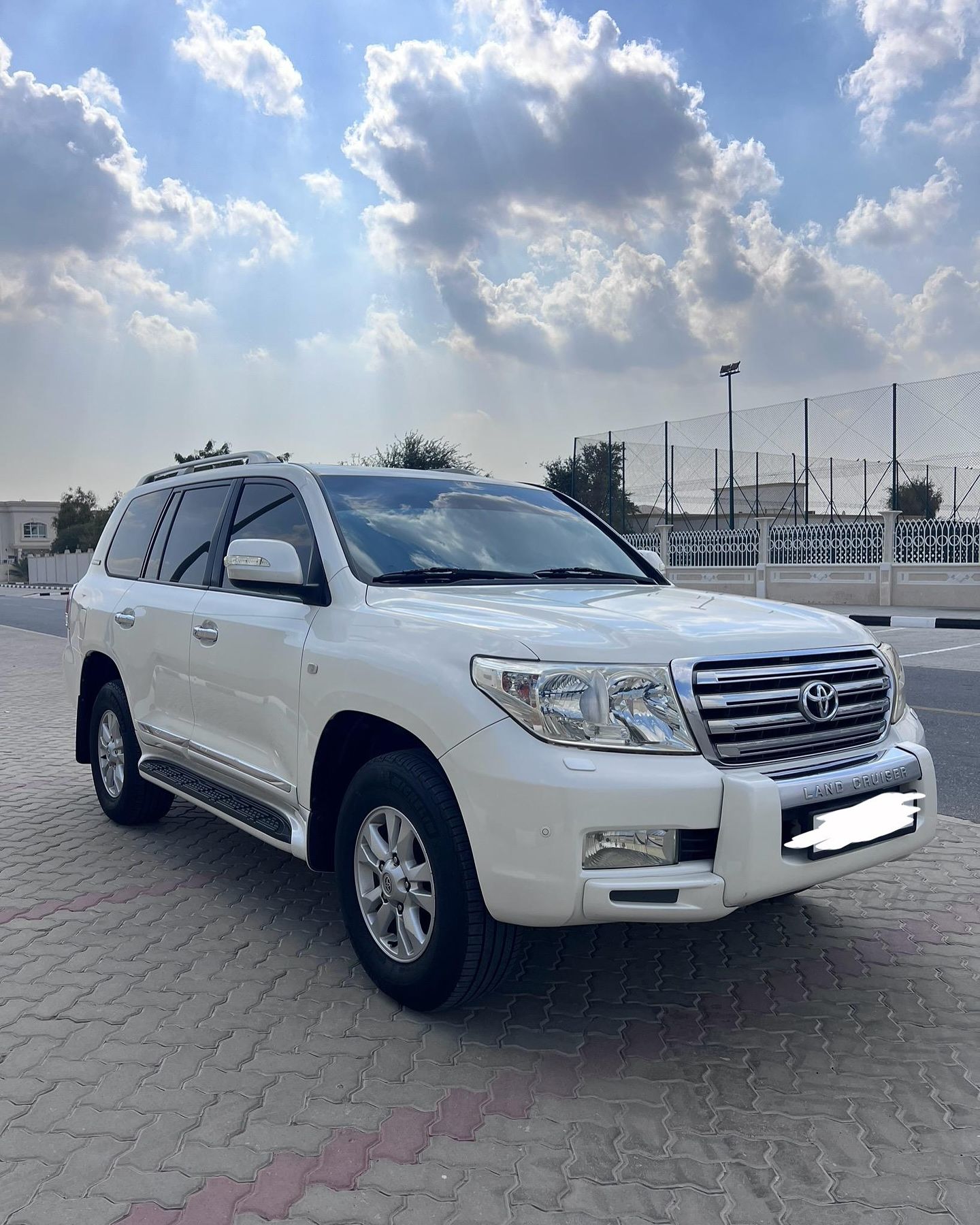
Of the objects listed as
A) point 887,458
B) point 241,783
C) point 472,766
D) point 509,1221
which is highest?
point 887,458

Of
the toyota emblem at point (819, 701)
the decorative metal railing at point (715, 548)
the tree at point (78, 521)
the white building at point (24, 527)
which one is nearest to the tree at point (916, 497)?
the decorative metal railing at point (715, 548)

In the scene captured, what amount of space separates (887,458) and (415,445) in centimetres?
2117

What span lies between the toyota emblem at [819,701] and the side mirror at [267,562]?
5.83 feet

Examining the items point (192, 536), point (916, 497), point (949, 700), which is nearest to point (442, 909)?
point (192, 536)

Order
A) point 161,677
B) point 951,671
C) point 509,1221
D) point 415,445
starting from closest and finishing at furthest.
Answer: point 509,1221
point 161,677
point 951,671
point 415,445

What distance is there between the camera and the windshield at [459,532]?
395 cm

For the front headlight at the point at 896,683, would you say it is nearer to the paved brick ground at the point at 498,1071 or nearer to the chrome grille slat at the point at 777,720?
the chrome grille slat at the point at 777,720

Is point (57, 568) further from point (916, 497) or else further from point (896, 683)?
point (896, 683)

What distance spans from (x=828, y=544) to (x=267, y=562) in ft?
78.1

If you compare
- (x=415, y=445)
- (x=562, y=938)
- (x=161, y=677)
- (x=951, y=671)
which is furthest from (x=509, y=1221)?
(x=415, y=445)

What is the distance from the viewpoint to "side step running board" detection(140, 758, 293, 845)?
12.5 ft

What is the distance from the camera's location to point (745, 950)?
12.4 ft

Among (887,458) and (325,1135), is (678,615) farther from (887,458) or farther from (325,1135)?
(887,458)

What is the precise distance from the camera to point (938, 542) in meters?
23.1
